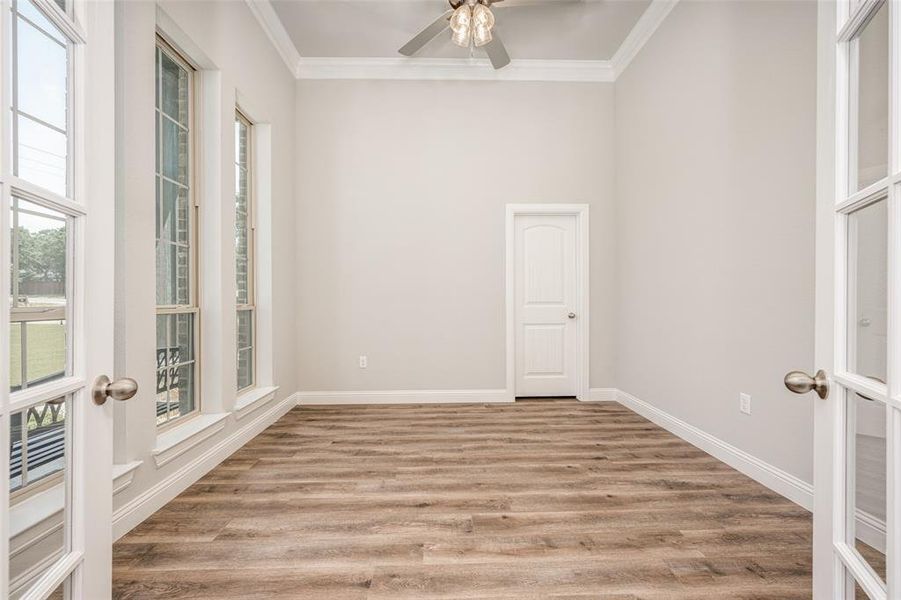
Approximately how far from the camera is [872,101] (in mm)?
834

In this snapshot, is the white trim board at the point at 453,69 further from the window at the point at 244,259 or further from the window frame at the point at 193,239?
the window frame at the point at 193,239

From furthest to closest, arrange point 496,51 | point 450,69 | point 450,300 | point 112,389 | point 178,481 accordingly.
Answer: point 450,300, point 450,69, point 496,51, point 178,481, point 112,389

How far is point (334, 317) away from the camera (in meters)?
4.10

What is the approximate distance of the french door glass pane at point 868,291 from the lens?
2.63 ft

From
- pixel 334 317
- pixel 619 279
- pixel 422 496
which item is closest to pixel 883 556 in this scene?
pixel 422 496

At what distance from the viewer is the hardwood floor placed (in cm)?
152

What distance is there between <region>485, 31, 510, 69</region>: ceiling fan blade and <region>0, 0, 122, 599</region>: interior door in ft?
→ 8.75

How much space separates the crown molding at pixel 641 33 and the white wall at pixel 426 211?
0.87 ft

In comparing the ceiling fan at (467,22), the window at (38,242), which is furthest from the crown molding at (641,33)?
the window at (38,242)

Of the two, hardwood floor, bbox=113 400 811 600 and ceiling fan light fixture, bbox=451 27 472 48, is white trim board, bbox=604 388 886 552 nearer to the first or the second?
hardwood floor, bbox=113 400 811 600

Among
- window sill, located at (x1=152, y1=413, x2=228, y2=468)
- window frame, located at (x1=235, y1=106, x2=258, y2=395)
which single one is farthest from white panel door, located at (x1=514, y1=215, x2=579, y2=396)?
window sill, located at (x1=152, y1=413, x2=228, y2=468)

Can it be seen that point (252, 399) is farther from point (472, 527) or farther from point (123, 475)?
point (472, 527)

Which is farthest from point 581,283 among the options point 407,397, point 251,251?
point 251,251

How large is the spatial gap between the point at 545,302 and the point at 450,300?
94 cm
